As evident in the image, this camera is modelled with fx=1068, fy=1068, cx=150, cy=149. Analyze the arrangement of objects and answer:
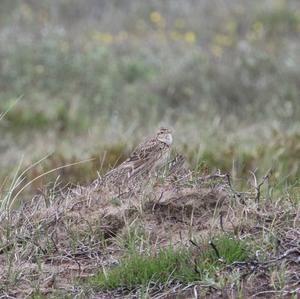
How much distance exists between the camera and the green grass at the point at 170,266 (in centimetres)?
530

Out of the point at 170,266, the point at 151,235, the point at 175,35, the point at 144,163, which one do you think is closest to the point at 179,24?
the point at 175,35

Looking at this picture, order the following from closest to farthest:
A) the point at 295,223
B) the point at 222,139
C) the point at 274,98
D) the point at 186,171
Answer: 1. the point at 295,223
2. the point at 186,171
3. the point at 222,139
4. the point at 274,98

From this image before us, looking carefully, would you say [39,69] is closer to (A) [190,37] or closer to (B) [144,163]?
(A) [190,37]

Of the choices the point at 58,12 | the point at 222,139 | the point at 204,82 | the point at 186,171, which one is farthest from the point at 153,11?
the point at 186,171

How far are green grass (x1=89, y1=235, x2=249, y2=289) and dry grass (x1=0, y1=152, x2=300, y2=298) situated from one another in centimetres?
2

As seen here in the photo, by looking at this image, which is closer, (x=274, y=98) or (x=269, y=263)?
(x=269, y=263)

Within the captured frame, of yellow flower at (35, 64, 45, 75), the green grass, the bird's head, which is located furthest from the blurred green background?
the green grass

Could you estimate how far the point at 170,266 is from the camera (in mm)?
5340

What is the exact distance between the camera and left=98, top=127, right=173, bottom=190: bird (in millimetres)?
6422

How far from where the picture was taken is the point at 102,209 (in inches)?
241

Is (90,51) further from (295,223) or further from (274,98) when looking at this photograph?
(295,223)

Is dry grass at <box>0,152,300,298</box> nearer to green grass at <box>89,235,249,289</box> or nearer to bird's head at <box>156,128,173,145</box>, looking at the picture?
green grass at <box>89,235,249,289</box>

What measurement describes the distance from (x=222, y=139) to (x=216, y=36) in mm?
8325

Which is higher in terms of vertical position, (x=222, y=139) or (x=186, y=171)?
(x=186, y=171)
